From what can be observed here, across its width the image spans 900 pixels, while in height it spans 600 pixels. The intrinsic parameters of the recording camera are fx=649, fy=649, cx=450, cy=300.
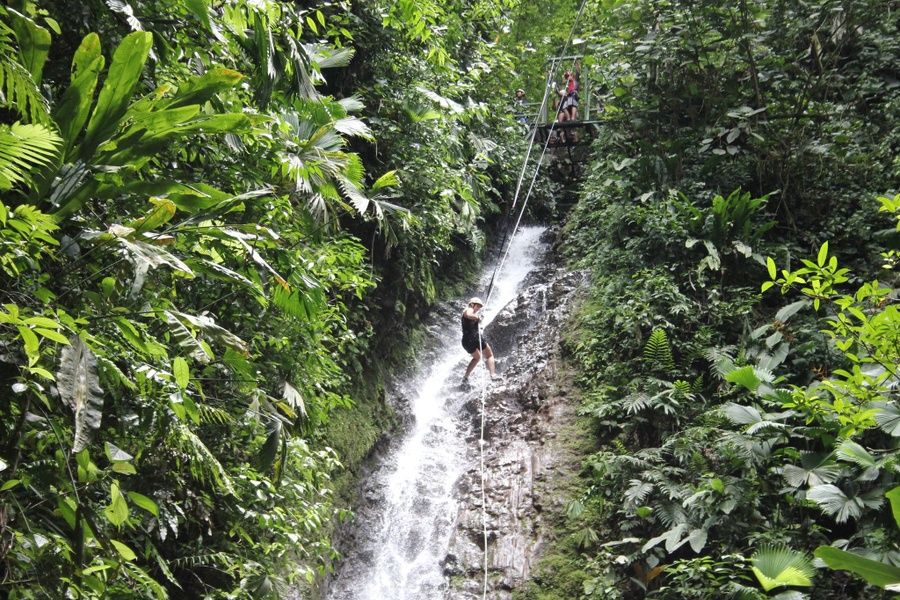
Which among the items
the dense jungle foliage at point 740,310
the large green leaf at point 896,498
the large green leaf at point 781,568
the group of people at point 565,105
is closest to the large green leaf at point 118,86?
the dense jungle foliage at point 740,310

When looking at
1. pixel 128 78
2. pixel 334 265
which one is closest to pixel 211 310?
pixel 334 265

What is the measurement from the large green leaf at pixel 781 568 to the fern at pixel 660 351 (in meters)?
2.24

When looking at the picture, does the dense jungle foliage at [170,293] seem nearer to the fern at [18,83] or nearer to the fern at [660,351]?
the fern at [18,83]

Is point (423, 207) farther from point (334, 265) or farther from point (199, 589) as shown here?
point (199, 589)

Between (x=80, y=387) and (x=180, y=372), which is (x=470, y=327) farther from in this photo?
(x=80, y=387)

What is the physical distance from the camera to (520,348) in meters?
9.09

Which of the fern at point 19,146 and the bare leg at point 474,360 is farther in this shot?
the bare leg at point 474,360

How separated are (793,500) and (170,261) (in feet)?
13.7

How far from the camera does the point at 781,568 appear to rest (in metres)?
4.02

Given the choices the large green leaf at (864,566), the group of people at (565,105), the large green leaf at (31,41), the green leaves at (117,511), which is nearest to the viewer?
the green leaves at (117,511)

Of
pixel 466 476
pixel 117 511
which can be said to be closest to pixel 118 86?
pixel 117 511

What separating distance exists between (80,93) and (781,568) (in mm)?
4611

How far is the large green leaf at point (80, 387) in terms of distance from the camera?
2299 mm

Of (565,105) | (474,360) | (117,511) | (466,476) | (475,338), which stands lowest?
(466,476)
